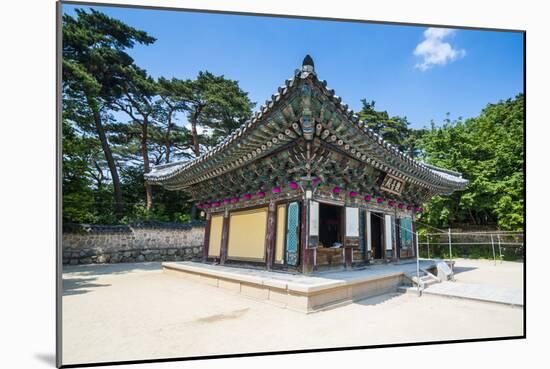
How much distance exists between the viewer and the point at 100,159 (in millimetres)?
10734

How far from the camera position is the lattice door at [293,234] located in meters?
5.01

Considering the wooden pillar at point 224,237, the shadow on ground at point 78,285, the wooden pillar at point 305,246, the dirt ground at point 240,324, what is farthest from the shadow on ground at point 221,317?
the wooden pillar at point 224,237

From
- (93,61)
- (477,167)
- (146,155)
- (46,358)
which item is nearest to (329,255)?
(46,358)

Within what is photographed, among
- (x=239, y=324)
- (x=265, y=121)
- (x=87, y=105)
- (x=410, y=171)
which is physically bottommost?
(x=239, y=324)

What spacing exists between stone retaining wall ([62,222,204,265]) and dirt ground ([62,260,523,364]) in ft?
17.2

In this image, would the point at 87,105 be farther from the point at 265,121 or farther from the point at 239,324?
the point at 239,324

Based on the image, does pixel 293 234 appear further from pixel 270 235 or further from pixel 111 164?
pixel 111 164

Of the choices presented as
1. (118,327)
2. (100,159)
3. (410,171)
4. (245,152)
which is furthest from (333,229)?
(100,159)

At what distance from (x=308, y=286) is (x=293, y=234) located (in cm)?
138

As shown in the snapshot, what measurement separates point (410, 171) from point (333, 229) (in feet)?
10.0

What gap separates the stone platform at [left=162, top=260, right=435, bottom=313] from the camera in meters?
3.89

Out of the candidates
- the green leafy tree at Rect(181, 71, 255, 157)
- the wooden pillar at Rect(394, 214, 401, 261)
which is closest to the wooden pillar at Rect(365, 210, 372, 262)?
the wooden pillar at Rect(394, 214, 401, 261)

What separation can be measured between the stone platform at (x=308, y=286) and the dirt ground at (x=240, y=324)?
0.13 m

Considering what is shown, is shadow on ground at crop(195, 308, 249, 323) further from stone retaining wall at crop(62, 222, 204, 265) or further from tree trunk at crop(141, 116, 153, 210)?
tree trunk at crop(141, 116, 153, 210)
